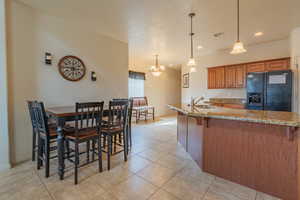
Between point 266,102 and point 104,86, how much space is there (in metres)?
4.15

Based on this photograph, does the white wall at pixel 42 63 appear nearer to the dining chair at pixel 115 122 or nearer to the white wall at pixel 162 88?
the dining chair at pixel 115 122

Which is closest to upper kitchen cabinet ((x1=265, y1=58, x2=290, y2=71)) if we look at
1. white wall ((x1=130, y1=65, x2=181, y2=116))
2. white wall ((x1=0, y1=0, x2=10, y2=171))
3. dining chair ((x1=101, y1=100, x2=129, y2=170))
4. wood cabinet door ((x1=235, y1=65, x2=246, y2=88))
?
wood cabinet door ((x1=235, y1=65, x2=246, y2=88))

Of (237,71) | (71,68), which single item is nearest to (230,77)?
(237,71)

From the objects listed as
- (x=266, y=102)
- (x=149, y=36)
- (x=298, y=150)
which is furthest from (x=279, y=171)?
(x=149, y=36)

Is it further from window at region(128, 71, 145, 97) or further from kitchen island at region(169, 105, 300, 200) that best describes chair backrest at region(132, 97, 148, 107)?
kitchen island at region(169, 105, 300, 200)

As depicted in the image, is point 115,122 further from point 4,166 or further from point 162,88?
point 162,88

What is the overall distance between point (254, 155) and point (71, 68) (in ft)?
11.6

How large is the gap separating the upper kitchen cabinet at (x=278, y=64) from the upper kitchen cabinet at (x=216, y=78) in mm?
1245

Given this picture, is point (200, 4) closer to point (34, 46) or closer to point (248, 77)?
point (248, 77)

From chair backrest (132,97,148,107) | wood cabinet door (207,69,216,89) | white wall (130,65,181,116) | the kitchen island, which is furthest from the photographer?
white wall (130,65,181,116)

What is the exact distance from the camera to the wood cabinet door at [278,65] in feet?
12.5

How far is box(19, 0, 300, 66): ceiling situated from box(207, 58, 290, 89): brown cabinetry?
68 centimetres

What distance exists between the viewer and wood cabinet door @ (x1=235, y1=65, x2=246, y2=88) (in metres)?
4.49

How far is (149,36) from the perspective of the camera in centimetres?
381
